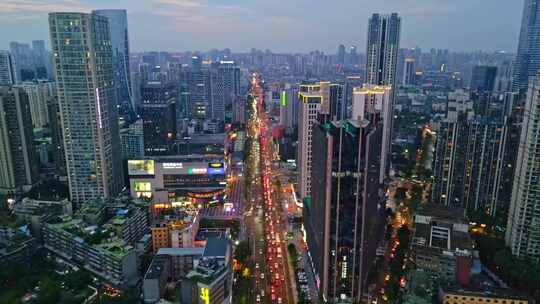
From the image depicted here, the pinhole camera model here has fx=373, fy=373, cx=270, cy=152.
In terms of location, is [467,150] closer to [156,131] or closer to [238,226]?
[238,226]

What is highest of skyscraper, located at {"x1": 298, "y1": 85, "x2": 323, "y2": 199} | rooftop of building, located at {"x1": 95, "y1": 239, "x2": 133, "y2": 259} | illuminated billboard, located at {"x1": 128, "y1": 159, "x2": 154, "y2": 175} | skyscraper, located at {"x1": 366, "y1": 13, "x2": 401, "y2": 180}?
skyscraper, located at {"x1": 366, "y1": 13, "x2": 401, "y2": 180}

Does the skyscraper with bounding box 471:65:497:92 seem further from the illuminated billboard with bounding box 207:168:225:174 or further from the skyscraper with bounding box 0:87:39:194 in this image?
the skyscraper with bounding box 0:87:39:194

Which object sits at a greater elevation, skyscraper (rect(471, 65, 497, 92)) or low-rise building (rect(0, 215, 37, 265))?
skyscraper (rect(471, 65, 497, 92))

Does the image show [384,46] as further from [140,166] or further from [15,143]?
[15,143]

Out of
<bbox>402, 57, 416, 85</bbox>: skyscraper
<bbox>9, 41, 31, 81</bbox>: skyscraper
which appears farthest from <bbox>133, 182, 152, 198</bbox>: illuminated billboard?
<bbox>402, 57, 416, 85</bbox>: skyscraper

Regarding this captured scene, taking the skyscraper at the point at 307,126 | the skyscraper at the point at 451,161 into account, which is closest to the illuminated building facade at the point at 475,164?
the skyscraper at the point at 451,161

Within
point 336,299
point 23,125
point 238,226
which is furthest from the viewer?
point 23,125

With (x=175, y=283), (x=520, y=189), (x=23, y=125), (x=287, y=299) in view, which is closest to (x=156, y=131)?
(x=23, y=125)

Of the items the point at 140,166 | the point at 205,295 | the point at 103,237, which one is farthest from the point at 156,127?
the point at 205,295
